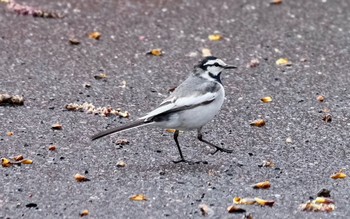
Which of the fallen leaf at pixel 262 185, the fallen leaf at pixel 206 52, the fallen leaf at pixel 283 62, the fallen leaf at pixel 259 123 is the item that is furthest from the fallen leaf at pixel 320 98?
Answer: the fallen leaf at pixel 262 185

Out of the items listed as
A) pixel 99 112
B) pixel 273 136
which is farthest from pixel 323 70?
pixel 99 112

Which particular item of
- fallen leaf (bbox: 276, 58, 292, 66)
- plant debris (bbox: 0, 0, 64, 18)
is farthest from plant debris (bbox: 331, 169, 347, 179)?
plant debris (bbox: 0, 0, 64, 18)

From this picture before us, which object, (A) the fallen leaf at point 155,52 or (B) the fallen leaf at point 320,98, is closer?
(B) the fallen leaf at point 320,98

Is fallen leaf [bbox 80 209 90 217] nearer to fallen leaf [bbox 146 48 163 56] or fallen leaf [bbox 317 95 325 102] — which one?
fallen leaf [bbox 317 95 325 102]

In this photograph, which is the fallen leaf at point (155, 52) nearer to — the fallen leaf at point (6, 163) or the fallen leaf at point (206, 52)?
the fallen leaf at point (206, 52)

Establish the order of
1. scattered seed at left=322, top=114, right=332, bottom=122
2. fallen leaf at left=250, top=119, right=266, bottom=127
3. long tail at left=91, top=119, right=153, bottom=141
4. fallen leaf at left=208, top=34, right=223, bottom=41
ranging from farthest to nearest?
fallen leaf at left=208, top=34, right=223, bottom=41 < scattered seed at left=322, top=114, right=332, bottom=122 < fallen leaf at left=250, top=119, right=266, bottom=127 < long tail at left=91, top=119, right=153, bottom=141

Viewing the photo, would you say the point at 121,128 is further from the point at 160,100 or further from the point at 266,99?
the point at 266,99

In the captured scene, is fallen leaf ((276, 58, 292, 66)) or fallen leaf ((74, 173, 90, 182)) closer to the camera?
fallen leaf ((74, 173, 90, 182))

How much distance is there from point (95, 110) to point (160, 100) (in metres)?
0.73

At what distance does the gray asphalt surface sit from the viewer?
262 inches

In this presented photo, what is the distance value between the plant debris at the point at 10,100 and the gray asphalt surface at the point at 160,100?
64 mm

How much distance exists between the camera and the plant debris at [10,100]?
27.9ft

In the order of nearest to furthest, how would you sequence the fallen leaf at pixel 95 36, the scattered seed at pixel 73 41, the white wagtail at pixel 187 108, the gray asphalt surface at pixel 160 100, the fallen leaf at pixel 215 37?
the gray asphalt surface at pixel 160 100 → the white wagtail at pixel 187 108 → the scattered seed at pixel 73 41 → the fallen leaf at pixel 95 36 → the fallen leaf at pixel 215 37

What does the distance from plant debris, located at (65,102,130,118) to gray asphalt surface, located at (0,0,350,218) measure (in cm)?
8
